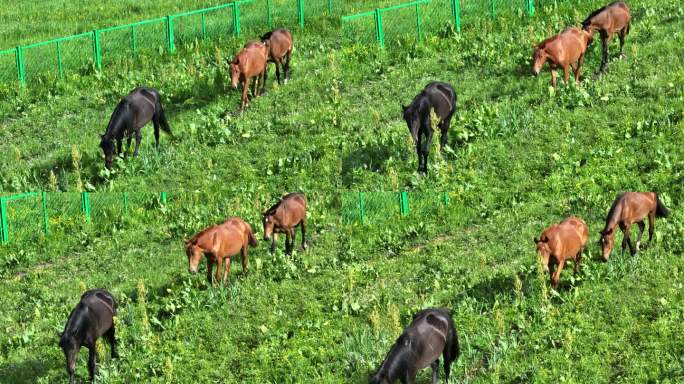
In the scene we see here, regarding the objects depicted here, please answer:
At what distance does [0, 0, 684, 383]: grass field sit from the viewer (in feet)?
87.5

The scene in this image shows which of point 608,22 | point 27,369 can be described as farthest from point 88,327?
point 608,22

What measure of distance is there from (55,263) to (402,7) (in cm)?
1194

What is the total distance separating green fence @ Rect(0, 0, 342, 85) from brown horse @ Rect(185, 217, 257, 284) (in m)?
12.2

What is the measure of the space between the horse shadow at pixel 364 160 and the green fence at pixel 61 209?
390 cm

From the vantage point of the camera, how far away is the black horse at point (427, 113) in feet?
107

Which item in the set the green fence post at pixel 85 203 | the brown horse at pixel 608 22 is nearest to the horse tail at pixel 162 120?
the green fence post at pixel 85 203

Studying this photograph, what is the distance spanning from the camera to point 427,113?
3278 centimetres

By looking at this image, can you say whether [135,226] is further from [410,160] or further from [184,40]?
[184,40]

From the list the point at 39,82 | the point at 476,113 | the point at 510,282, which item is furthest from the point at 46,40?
the point at 510,282

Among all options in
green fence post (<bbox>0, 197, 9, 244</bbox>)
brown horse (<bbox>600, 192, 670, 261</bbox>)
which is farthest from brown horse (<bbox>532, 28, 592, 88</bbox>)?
green fence post (<bbox>0, 197, 9, 244</bbox>)

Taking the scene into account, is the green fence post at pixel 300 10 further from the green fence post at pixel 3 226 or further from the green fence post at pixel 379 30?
the green fence post at pixel 3 226

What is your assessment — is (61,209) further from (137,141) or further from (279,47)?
(279,47)

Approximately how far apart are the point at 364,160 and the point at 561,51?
16.3 ft

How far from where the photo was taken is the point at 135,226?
33344 mm
